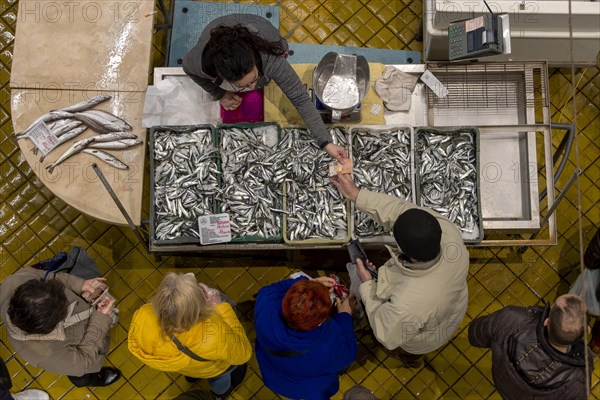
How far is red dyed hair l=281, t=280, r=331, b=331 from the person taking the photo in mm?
3289

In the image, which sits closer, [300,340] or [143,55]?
[300,340]

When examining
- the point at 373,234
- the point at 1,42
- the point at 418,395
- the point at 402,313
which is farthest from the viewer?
the point at 1,42

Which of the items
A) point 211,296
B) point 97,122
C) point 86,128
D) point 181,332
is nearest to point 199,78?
point 97,122

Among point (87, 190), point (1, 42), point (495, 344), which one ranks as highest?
point (1, 42)

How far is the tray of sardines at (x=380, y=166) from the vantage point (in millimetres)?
4215

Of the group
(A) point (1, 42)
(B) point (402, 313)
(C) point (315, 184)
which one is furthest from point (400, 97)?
(A) point (1, 42)

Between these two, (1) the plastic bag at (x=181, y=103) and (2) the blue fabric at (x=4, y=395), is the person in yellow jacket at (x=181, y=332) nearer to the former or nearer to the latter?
(2) the blue fabric at (x=4, y=395)

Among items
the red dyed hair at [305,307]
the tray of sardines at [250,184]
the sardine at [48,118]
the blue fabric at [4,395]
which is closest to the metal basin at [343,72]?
the tray of sardines at [250,184]

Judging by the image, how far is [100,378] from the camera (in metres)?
4.77

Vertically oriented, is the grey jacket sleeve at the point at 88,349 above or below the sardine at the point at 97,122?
below

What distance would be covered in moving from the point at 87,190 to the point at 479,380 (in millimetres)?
3937

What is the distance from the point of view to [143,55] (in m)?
4.66

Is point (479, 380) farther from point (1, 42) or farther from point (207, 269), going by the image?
point (1, 42)

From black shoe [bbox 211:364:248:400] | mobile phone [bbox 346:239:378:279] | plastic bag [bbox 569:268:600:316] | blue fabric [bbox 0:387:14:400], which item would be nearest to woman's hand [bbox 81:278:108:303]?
blue fabric [bbox 0:387:14:400]
